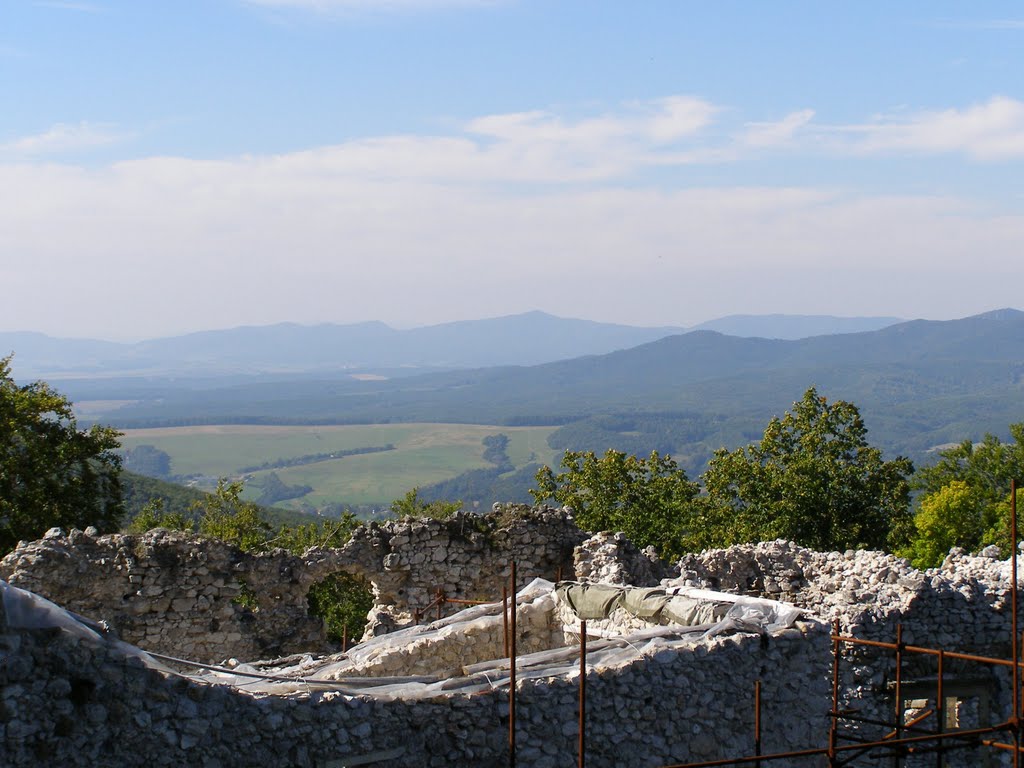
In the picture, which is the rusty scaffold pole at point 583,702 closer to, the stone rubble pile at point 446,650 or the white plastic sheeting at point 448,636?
the stone rubble pile at point 446,650

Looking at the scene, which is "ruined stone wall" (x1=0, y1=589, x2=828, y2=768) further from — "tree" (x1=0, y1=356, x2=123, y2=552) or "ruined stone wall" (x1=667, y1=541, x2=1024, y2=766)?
"tree" (x1=0, y1=356, x2=123, y2=552)

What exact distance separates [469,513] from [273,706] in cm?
878

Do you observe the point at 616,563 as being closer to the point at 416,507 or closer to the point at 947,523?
the point at 947,523

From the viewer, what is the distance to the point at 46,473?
23.3 metres

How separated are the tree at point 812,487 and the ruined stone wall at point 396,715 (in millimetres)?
19536

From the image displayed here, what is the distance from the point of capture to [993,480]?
141 feet

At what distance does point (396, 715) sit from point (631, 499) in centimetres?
2476

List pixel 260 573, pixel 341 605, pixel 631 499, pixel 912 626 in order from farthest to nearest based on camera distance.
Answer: pixel 631 499 → pixel 341 605 → pixel 260 573 → pixel 912 626

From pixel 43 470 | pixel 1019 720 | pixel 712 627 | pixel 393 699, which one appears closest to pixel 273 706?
pixel 393 699

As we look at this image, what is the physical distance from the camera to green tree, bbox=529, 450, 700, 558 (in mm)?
31922

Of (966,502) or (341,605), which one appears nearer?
(341,605)

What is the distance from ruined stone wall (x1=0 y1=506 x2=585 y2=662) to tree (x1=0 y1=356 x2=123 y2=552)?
290 inches

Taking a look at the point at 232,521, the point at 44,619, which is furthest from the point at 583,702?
the point at 232,521

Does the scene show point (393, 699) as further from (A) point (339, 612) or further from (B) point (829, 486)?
(B) point (829, 486)
